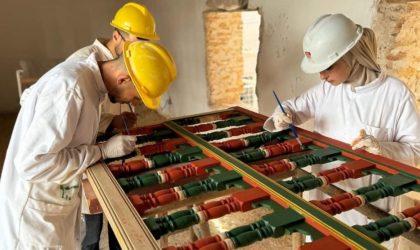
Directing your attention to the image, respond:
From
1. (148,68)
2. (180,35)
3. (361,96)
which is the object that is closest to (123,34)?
(148,68)

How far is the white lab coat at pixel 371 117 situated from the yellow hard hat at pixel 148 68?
654 millimetres

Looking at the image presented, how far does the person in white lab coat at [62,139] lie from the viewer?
146 centimetres

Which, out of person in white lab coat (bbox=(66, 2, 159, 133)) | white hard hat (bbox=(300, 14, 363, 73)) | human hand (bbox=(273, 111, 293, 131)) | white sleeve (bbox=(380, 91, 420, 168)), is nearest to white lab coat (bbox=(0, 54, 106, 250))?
person in white lab coat (bbox=(66, 2, 159, 133))

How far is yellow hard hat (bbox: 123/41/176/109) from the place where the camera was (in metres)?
1.53

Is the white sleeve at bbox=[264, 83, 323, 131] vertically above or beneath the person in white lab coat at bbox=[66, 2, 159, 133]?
beneath

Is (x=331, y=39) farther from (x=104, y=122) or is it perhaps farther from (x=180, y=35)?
(x=180, y=35)

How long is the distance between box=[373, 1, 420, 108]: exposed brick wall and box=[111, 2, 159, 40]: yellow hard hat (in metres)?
1.43

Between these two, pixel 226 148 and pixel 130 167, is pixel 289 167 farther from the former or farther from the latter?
pixel 130 167

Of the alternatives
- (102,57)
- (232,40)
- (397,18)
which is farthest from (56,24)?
(397,18)

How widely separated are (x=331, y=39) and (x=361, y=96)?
33cm

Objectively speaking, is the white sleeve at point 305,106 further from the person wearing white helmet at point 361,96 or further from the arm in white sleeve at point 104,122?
the arm in white sleeve at point 104,122

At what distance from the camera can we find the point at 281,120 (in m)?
1.91

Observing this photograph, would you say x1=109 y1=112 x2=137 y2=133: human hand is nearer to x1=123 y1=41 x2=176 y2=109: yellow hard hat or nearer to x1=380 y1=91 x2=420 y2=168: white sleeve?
x1=123 y1=41 x2=176 y2=109: yellow hard hat

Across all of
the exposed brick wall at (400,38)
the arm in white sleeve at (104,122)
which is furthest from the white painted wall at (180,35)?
the arm in white sleeve at (104,122)
